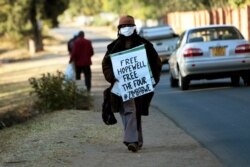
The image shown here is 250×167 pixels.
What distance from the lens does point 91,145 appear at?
1018 centimetres

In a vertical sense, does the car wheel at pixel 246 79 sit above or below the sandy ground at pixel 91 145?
below

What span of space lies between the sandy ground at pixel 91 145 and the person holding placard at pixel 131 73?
463mm

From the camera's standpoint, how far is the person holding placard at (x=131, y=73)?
30.5ft

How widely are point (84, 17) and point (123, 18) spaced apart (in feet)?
447

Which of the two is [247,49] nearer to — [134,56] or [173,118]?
[173,118]

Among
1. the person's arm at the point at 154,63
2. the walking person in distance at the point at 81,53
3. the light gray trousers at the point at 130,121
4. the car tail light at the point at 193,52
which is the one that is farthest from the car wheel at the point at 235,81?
the light gray trousers at the point at 130,121

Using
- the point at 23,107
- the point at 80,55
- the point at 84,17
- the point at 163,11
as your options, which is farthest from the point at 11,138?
the point at 84,17

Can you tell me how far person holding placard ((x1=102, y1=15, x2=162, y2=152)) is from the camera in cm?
930

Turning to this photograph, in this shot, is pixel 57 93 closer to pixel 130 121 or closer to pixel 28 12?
pixel 130 121

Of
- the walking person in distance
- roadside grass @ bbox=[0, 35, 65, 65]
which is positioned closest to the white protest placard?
the walking person in distance

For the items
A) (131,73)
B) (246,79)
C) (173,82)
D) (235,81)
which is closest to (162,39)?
(173,82)

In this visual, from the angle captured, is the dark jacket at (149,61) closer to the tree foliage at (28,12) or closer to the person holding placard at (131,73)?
the person holding placard at (131,73)

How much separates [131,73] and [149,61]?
1.02 ft

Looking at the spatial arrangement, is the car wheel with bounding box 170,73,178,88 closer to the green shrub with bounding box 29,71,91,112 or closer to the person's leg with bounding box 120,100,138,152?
the green shrub with bounding box 29,71,91,112
